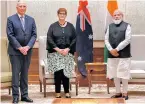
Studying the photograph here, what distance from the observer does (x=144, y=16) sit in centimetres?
786

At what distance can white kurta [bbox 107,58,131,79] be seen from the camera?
580 cm

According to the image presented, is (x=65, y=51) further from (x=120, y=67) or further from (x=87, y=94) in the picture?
(x=87, y=94)

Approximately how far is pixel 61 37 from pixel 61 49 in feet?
0.66

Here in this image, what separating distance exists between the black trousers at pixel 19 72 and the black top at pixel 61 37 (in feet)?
1.62

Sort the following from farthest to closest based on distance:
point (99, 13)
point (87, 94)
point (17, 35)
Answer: point (99, 13) < point (87, 94) < point (17, 35)

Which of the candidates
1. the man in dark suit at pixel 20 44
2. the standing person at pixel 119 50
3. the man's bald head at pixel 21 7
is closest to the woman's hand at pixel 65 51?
the man in dark suit at pixel 20 44

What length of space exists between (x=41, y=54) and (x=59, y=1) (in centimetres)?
179

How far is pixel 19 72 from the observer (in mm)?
5609

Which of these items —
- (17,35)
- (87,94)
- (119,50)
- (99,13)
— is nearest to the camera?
(17,35)

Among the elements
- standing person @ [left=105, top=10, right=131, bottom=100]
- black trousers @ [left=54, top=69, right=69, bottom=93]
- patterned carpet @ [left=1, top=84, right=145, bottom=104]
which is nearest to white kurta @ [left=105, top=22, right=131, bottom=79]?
standing person @ [left=105, top=10, right=131, bottom=100]

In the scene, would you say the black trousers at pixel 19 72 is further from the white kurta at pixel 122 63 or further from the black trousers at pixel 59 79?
the white kurta at pixel 122 63

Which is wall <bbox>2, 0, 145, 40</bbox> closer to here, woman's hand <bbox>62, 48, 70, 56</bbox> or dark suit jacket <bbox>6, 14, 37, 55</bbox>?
woman's hand <bbox>62, 48, 70, 56</bbox>

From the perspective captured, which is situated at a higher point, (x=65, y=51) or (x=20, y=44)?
(x=20, y=44)

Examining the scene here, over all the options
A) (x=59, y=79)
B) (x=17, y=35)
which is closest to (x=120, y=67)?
(x=59, y=79)
